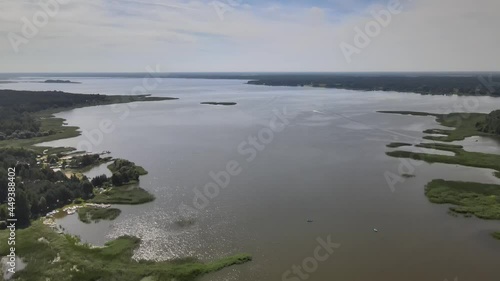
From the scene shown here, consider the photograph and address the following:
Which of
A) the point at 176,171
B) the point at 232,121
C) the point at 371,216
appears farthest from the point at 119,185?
the point at 232,121

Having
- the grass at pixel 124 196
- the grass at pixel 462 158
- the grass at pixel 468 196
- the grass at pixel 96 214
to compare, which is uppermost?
the grass at pixel 462 158

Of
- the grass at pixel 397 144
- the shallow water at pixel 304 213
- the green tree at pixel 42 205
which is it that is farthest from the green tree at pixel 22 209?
the grass at pixel 397 144

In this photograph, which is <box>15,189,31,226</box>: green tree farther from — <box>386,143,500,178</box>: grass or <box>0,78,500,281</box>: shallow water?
<box>386,143,500,178</box>: grass

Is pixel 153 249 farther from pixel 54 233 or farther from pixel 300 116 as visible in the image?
pixel 300 116

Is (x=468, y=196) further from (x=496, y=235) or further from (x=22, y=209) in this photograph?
(x=22, y=209)

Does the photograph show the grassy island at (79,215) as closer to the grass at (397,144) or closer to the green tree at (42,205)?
the green tree at (42,205)
